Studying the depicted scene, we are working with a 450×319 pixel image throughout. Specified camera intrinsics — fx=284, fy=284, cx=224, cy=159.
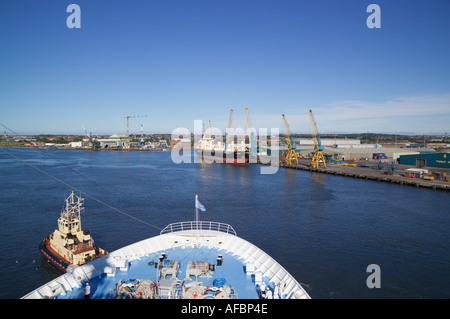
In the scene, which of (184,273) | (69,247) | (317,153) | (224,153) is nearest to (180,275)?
(184,273)

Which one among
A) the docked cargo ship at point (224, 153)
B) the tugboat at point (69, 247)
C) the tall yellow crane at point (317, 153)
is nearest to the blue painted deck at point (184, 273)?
the tugboat at point (69, 247)

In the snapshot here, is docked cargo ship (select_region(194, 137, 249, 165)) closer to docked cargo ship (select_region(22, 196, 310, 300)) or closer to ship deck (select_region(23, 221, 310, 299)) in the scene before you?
ship deck (select_region(23, 221, 310, 299))

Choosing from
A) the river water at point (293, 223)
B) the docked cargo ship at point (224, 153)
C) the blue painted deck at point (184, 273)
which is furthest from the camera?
the docked cargo ship at point (224, 153)

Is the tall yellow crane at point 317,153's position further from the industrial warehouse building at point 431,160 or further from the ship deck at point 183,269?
the ship deck at point 183,269

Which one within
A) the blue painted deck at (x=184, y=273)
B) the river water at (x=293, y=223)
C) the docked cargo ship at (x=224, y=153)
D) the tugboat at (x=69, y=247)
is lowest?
the river water at (x=293, y=223)

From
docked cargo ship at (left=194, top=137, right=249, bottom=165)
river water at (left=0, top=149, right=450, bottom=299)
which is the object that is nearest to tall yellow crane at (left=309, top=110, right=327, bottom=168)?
river water at (left=0, top=149, right=450, bottom=299)

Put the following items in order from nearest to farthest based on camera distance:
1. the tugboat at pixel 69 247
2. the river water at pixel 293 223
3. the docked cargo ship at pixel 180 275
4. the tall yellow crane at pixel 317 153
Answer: the docked cargo ship at pixel 180 275
the tugboat at pixel 69 247
the river water at pixel 293 223
the tall yellow crane at pixel 317 153
